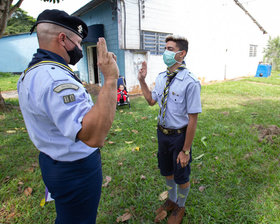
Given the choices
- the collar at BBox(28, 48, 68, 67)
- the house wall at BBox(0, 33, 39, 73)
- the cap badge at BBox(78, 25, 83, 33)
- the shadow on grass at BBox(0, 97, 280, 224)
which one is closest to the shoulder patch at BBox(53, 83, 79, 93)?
the collar at BBox(28, 48, 68, 67)

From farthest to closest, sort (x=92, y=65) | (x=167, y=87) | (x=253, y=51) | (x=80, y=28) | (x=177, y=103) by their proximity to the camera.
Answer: (x=253, y=51), (x=92, y=65), (x=167, y=87), (x=177, y=103), (x=80, y=28)

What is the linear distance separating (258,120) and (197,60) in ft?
25.1

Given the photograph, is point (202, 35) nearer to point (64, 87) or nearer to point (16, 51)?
point (64, 87)

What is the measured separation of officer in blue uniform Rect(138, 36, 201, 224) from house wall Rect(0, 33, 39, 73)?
19147 millimetres

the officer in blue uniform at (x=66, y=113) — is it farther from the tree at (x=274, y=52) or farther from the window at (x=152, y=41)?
the tree at (x=274, y=52)

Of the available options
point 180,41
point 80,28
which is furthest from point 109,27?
point 80,28

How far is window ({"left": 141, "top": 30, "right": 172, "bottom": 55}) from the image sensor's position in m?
9.16

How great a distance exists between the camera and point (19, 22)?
22.9m

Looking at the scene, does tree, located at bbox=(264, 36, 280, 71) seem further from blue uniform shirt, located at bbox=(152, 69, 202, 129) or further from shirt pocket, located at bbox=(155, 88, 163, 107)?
blue uniform shirt, located at bbox=(152, 69, 202, 129)

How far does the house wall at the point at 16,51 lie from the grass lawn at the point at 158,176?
50.6 ft

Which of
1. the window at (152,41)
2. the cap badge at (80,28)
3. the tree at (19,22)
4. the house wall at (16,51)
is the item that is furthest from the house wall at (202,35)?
the tree at (19,22)

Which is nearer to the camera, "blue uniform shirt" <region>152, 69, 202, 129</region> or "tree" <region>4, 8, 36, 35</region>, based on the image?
"blue uniform shirt" <region>152, 69, 202, 129</region>

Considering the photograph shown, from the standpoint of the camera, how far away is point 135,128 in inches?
197

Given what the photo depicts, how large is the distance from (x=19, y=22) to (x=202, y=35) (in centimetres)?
2243
